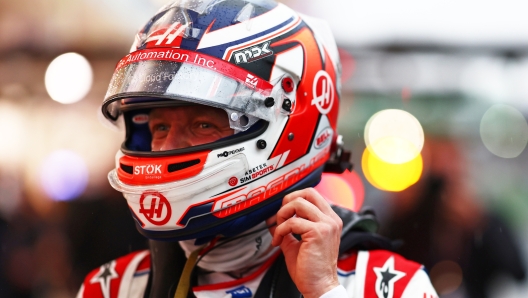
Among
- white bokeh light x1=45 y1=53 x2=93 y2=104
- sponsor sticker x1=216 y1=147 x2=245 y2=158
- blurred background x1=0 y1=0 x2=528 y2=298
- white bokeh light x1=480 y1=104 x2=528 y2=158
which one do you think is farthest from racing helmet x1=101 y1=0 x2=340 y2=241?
white bokeh light x1=480 y1=104 x2=528 y2=158

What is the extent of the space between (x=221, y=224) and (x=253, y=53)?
48 centimetres

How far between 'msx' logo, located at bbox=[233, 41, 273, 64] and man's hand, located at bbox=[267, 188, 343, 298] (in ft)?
1.35

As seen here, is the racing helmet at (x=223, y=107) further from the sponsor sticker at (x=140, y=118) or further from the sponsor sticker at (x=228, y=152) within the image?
the sponsor sticker at (x=140, y=118)

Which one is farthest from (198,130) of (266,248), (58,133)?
(58,133)

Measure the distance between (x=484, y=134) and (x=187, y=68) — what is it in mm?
3351

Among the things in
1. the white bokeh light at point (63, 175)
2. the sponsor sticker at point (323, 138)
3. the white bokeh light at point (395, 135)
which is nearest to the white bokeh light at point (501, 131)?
the white bokeh light at point (395, 135)

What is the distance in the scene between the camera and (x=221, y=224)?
1.41m

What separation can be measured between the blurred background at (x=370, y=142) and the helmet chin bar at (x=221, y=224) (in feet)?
3.90

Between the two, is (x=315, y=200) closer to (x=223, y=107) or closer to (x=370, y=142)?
(x=223, y=107)

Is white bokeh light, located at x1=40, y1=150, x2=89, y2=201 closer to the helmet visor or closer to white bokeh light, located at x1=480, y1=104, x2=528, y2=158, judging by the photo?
the helmet visor

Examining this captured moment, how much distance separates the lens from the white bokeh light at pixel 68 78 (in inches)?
141

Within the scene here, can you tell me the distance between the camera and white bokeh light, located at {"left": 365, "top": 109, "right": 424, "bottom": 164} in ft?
9.98

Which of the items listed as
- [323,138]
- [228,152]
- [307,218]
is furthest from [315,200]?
[323,138]

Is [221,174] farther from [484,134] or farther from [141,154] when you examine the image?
[484,134]
